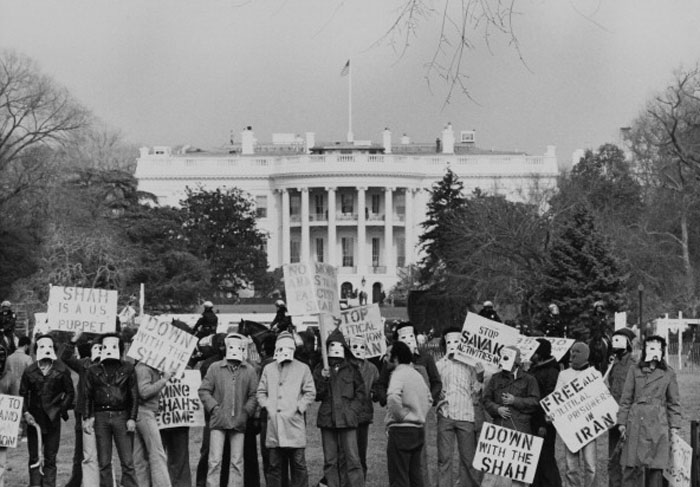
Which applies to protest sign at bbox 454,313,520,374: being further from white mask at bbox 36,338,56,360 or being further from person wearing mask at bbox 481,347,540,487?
white mask at bbox 36,338,56,360

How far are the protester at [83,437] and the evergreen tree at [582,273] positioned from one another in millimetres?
35482

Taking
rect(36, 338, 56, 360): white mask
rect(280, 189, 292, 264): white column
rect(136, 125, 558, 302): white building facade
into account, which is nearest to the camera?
rect(36, 338, 56, 360): white mask

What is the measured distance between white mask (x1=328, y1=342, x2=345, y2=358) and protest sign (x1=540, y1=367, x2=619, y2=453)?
1.81m

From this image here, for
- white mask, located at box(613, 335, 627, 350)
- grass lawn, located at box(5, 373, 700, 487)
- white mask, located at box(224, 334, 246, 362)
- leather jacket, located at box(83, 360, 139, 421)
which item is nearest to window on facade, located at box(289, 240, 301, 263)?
grass lawn, located at box(5, 373, 700, 487)

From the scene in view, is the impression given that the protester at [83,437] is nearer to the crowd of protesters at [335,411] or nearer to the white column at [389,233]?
the crowd of protesters at [335,411]

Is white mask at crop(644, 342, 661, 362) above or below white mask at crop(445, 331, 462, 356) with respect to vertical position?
below

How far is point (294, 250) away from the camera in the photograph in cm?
13912

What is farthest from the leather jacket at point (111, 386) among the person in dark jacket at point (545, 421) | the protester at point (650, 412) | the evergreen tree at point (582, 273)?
the evergreen tree at point (582, 273)

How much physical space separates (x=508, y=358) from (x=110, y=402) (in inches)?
136

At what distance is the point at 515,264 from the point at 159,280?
2666 cm

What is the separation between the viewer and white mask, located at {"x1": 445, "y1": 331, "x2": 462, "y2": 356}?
17.5 m

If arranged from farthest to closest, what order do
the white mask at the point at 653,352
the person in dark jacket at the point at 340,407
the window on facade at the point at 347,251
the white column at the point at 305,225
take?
the window on facade at the point at 347,251 < the white column at the point at 305,225 < the person in dark jacket at the point at 340,407 < the white mask at the point at 653,352

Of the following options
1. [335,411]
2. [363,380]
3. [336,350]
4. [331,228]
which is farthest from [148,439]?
[331,228]

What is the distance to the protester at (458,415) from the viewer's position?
56.9 feet
